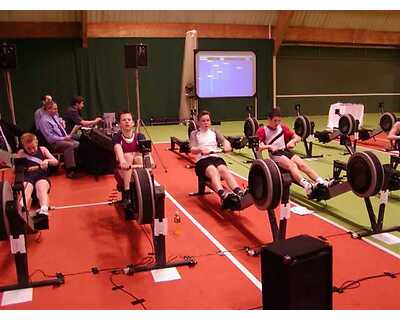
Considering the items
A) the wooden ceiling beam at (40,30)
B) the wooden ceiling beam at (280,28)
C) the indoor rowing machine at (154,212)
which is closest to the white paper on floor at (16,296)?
the indoor rowing machine at (154,212)

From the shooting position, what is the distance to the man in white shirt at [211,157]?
488 cm

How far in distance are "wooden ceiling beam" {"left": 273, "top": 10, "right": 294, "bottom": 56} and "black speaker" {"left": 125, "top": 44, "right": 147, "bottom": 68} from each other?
771 cm

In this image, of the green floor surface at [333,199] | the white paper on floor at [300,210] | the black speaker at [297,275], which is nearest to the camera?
the black speaker at [297,275]

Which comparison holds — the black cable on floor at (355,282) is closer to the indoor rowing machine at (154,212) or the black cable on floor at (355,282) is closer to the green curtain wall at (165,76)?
the indoor rowing machine at (154,212)

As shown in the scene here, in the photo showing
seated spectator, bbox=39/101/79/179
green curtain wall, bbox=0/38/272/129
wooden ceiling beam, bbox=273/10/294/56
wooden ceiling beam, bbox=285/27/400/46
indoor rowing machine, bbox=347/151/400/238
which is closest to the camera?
indoor rowing machine, bbox=347/151/400/238

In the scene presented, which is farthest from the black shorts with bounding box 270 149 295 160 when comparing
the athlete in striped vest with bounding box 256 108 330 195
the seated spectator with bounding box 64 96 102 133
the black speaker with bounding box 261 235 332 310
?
the seated spectator with bounding box 64 96 102 133

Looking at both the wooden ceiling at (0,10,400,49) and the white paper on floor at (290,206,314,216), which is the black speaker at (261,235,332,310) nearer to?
the white paper on floor at (290,206,314,216)

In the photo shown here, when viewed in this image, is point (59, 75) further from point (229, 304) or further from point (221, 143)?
point (229, 304)

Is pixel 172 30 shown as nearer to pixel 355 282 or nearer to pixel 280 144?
pixel 280 144

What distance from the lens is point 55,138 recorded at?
7008 mm

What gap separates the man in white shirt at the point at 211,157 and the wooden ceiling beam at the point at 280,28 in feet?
29.7

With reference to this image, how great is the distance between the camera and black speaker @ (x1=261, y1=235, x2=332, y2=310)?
7.78 ft

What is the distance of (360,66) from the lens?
52.9ft

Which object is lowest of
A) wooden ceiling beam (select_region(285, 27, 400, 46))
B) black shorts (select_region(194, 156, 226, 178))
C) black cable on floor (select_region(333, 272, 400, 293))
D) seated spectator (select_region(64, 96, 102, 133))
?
black cable on floor (select_region(333, 272, 400, 293))
